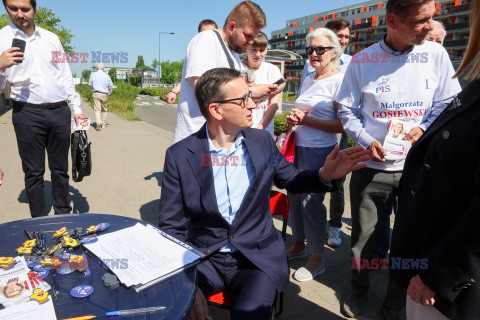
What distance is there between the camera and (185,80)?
3.06 metres

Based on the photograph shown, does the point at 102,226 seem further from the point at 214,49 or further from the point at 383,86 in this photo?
the point at 383,86

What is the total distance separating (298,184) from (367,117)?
798mm

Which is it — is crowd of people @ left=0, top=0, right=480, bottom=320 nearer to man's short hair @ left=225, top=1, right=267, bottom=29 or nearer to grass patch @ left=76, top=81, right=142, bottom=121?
man's short hair @ left=225, top=1, right=267, bottom=29

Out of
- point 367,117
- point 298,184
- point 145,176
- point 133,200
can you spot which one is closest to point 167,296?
point 298,184

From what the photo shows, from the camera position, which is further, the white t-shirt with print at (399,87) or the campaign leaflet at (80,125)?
the campaign leaflet at (80,125)

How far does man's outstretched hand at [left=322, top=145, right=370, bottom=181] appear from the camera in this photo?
1.93 metres

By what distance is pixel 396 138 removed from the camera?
90.3 inches

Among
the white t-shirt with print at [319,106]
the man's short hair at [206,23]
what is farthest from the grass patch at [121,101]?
the white t-shirt with print at [319,106]

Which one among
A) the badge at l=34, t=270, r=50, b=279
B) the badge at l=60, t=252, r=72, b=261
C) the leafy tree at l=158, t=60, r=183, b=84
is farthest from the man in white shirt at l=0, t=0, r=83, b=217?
the leafy tree at l=158, t=60, r=183, b=84

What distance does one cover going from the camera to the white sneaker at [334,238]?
390 centimetres

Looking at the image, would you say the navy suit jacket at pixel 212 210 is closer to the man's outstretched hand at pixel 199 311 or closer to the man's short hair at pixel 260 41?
the man's outstretched hand at pixel 199 311

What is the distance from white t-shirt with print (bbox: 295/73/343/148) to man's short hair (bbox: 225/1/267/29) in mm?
746

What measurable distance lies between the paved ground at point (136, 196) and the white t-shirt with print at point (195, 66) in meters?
1.62

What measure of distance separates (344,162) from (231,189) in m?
0.72
